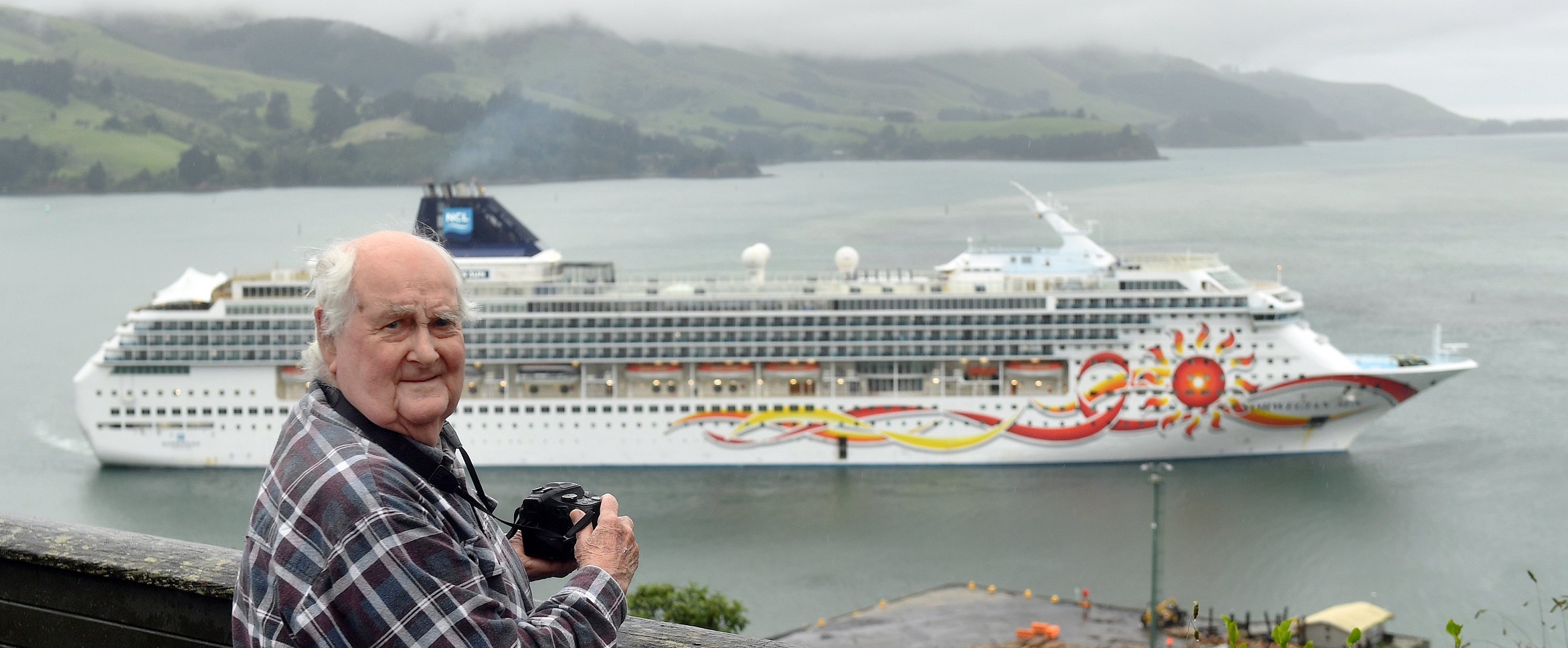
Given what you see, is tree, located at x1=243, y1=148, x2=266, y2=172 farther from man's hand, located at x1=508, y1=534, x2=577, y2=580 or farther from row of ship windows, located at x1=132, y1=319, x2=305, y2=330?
man's hand, located at x1=508, y1=534, x2=577, y2=580

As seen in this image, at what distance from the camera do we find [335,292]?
2.39m

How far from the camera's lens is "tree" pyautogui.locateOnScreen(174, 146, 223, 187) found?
106 meters

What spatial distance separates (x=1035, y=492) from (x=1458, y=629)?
24393mm

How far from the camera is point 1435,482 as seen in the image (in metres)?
27.3

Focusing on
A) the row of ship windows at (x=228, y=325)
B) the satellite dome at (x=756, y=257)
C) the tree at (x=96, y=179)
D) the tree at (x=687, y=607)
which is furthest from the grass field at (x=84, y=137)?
the tree at (x=687, y=607)

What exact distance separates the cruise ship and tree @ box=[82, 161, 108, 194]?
80622 mm

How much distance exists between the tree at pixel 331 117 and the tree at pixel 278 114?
6.17 ft

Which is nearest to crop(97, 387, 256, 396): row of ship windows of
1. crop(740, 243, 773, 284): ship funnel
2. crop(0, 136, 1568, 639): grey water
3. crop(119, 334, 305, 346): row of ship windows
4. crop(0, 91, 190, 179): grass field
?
crop(119, 334, 305, 346): row of ship windows

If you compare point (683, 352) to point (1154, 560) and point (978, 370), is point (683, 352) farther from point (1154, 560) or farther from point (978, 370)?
point (1154, 560)

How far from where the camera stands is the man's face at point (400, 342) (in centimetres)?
238

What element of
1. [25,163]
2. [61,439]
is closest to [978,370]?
[61,439]

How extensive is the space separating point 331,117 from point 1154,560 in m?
104

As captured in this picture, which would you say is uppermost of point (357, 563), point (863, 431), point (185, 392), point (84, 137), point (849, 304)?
point (84, 137)

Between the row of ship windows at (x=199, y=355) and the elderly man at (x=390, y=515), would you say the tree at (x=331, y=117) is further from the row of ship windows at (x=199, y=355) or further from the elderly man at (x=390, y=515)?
the elderly man at (x=390, y=515)
